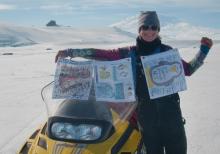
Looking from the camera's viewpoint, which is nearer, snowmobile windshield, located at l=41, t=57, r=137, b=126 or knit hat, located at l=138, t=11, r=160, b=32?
snowmobile windshield, located at l=41, t=57, r=137, b=126

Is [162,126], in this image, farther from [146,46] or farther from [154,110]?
[146,46]

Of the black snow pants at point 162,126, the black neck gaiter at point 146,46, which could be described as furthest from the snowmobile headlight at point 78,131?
the black neck gaiter at point 146,46

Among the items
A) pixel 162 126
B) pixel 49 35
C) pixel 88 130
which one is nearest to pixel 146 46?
pixel 162 126

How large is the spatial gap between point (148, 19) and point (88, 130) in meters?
1.14

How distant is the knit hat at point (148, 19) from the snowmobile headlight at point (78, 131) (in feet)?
3.45

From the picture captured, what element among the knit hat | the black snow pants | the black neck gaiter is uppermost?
the knit hat

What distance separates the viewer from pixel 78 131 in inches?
133

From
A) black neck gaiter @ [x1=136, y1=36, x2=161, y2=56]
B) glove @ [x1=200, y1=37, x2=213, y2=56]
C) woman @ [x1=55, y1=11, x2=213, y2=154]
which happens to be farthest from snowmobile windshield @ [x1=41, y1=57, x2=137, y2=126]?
glove @ [x1=200, y1=37, x2=213, y2=56]

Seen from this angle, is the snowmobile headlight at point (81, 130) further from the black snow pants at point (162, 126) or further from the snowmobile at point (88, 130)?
the black snow pants at point (162, 126)

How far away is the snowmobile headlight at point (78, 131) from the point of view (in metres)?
3.37

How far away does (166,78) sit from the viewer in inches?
154

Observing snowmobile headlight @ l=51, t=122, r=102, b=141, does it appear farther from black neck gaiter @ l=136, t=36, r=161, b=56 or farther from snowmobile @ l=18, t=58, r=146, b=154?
black neck gaiter @ l=136, t=36, r=161, b=56

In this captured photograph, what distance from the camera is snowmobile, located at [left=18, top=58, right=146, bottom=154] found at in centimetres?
335

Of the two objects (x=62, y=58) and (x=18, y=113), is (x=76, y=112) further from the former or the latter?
(x=18, y=113)
